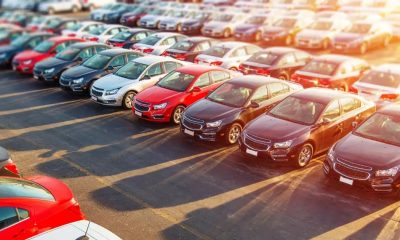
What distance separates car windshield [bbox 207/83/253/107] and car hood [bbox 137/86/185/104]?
1375 mm

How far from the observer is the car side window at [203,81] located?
1534 centimetres

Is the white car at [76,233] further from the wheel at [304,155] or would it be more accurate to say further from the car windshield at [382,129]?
the car windshield at [382,129]

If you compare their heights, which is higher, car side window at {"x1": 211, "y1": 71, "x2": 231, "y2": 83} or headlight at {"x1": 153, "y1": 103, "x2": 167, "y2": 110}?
car side window at {"x1": 211, "y1": 71, "x2": 231, "y2": 83}

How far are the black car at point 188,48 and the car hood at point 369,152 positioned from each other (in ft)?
37.4

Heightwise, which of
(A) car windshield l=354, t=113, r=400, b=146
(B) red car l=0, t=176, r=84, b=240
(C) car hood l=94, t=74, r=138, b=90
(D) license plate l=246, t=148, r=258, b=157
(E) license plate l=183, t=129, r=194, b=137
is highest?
(B) red car l=0, t=176, r=84, b=240

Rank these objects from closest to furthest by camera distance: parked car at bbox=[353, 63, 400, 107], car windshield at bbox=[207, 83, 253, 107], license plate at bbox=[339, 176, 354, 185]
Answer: license plate at bbox=[339, 176, 354, 185] → car windshield at bbox=[207, 83, 253, 107] → parked car at bbox=[353, 63, 400, 107]

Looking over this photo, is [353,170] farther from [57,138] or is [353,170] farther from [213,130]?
[57,138]

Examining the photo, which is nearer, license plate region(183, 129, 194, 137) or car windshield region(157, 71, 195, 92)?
license plate region(183, 129, 194, 137)

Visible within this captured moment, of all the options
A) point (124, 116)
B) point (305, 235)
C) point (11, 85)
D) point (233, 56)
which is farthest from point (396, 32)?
point (305, 235)

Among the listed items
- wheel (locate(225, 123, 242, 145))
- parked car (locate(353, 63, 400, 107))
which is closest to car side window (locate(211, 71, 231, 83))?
wheel (locate(225, 123, 242, 145))

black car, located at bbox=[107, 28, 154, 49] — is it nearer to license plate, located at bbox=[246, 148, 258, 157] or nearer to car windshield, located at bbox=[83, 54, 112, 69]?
car windshield, located at bbox=[83, 54, 112, 69]

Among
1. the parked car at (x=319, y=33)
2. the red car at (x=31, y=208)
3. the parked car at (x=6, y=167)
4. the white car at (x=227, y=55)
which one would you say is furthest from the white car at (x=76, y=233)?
the parked car at (x=319, y=33)

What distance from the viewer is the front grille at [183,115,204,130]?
1295cm

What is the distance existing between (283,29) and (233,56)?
9.71 m
